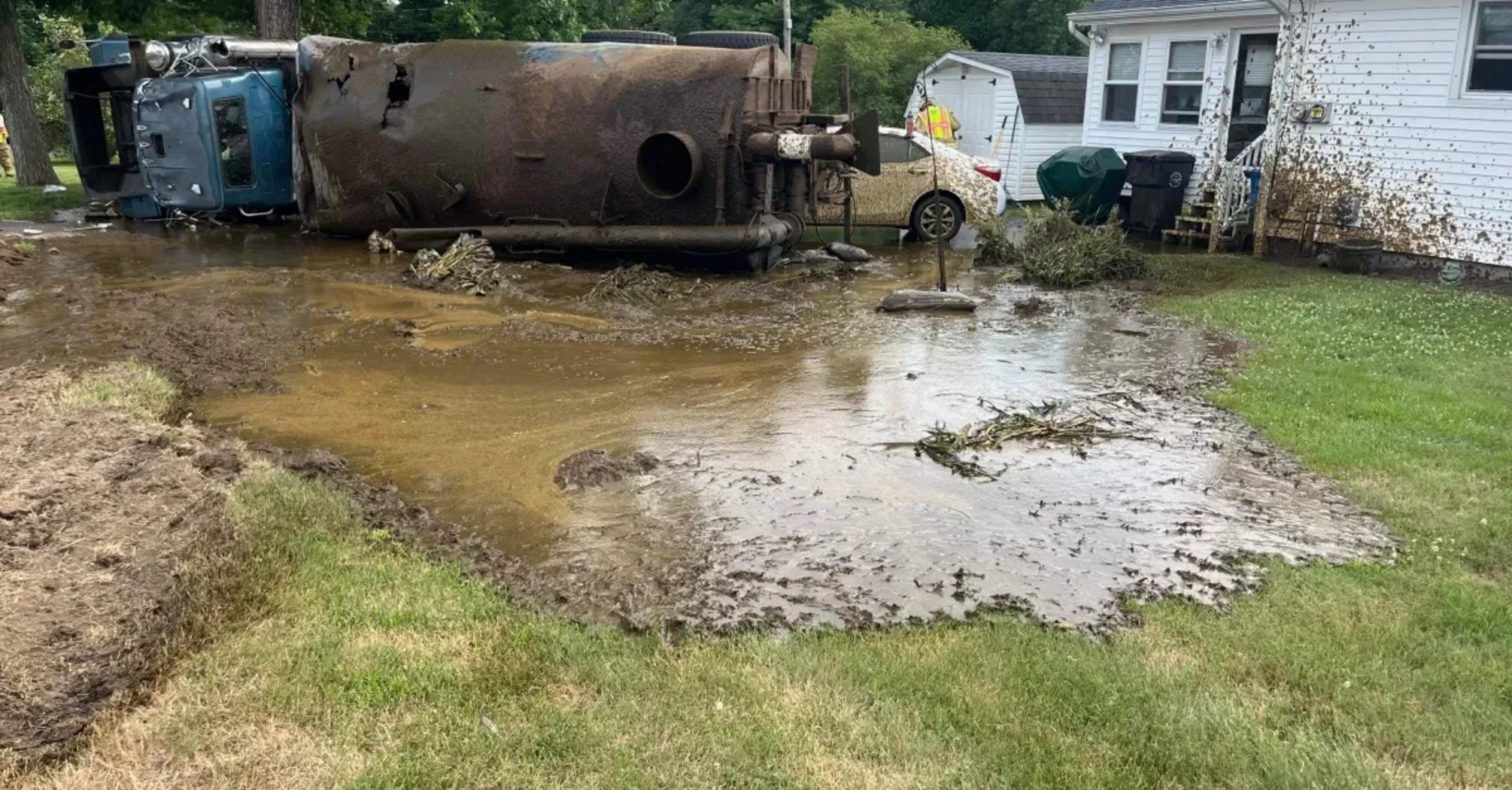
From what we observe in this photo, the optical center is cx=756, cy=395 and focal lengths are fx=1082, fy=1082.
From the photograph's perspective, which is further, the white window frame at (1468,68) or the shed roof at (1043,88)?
the shed roof at (1043,88)

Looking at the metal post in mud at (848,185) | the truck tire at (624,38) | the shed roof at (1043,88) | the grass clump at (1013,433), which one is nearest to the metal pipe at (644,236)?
the metal post in mud at (848,185)

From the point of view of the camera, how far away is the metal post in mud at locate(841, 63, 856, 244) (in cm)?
1182

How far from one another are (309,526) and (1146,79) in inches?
631

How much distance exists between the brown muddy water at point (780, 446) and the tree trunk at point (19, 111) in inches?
493

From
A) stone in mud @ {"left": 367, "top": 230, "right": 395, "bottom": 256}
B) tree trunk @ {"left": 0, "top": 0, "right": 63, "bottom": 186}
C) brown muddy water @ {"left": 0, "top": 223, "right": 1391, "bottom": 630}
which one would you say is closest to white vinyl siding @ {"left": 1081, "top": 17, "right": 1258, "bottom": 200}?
brown muddy water @ {"left": 0, "top": 223, "right": 1391, "bottom": 630}

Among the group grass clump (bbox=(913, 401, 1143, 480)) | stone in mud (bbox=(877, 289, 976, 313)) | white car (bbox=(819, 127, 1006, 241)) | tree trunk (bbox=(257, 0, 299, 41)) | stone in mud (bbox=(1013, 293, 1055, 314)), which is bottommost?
grass clump (bbox=(913, 401, 1143, 480))

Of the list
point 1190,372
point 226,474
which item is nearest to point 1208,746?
point 226,474

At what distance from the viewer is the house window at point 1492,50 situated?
12188 millimetres

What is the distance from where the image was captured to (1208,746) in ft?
11.5

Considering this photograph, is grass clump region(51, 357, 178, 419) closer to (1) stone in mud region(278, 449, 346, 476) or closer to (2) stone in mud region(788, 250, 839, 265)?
(1) stone in mud region(278, 449, 346, 476)

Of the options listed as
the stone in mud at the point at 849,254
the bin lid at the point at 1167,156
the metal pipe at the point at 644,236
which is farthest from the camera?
the bin lid at the point at 1167,156

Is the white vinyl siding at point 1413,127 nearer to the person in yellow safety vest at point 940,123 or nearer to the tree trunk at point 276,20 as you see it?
the person in yellow safety vest at point 940,123

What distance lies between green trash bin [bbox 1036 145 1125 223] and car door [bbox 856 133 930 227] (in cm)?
266

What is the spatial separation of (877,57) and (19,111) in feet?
65.6
